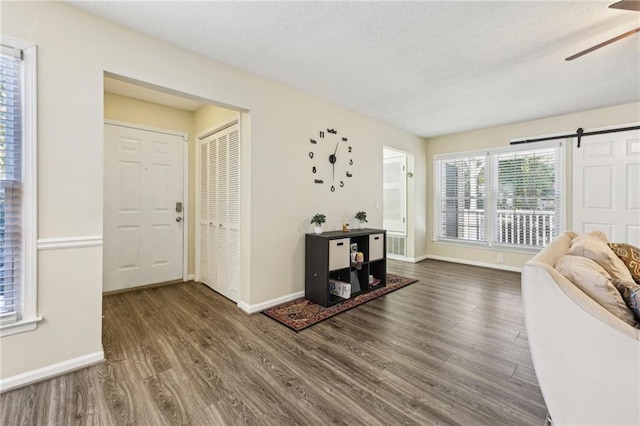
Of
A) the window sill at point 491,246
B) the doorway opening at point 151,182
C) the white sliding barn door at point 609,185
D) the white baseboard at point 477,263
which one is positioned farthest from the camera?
the white baseboard at point 477,263

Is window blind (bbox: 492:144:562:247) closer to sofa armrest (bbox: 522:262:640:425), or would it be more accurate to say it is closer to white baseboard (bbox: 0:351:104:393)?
sofa armrest (bbox: 522:262:640:425)

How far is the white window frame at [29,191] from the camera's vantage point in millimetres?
1717

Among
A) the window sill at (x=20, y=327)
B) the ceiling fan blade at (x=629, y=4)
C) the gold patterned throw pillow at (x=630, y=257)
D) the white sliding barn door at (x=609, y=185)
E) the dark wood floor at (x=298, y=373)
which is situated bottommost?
the dark wood floor at (x=298, y=373)

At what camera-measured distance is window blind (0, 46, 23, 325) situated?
1.67 meters

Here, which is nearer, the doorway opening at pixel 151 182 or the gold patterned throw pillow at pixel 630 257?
the gold patterned throw pillow at pixel 630 257

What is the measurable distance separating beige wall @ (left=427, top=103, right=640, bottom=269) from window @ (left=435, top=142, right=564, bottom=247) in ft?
0.46

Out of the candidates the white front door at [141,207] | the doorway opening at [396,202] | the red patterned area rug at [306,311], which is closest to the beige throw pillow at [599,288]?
the red patterned area rug at [306,311]

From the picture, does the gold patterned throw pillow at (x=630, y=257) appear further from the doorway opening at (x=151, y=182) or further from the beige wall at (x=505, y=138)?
the doorway opening at (x=151, y=182)

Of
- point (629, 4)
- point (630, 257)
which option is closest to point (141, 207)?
point (629, 4)

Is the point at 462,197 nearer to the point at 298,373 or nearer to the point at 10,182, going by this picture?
the point at 298,373

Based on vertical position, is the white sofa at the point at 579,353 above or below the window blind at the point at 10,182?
below

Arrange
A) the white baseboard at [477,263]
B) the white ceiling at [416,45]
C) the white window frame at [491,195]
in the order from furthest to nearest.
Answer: the white baseboard at [477,263]
the white window frame at [491,195]
the white ceiling at [416,45]

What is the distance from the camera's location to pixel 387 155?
18.3ft

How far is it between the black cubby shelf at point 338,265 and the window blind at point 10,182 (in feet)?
7.58
